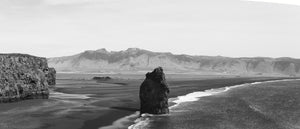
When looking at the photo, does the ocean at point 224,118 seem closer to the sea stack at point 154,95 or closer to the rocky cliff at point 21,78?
the sea stack at point 154,95

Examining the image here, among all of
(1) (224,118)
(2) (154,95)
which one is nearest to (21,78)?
(2) (154,95)

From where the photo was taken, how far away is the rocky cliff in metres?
47.1

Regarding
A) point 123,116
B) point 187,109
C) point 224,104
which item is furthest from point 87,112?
point 224,104

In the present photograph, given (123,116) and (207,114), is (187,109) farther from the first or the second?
(123,116)

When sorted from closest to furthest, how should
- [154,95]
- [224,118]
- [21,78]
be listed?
[224,118] → [154,95] → [21,78]

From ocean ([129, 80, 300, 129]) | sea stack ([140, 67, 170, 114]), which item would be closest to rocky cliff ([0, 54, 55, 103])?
sea stack ([140, 67, 170, 114])

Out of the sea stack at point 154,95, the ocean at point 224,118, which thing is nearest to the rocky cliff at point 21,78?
the sea stack at point 154,95

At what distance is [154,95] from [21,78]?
20454mm

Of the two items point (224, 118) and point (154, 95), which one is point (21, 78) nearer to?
point (154, 95)

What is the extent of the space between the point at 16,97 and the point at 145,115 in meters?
19.8

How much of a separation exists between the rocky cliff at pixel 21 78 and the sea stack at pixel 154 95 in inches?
730

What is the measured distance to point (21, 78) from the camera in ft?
164

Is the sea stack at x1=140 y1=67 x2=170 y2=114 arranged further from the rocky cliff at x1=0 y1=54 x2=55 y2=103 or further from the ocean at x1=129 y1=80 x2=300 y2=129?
the rocky cliff at x1=0 y1=54 x2=55 y2=103

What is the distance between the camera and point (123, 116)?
3881 centimetres
